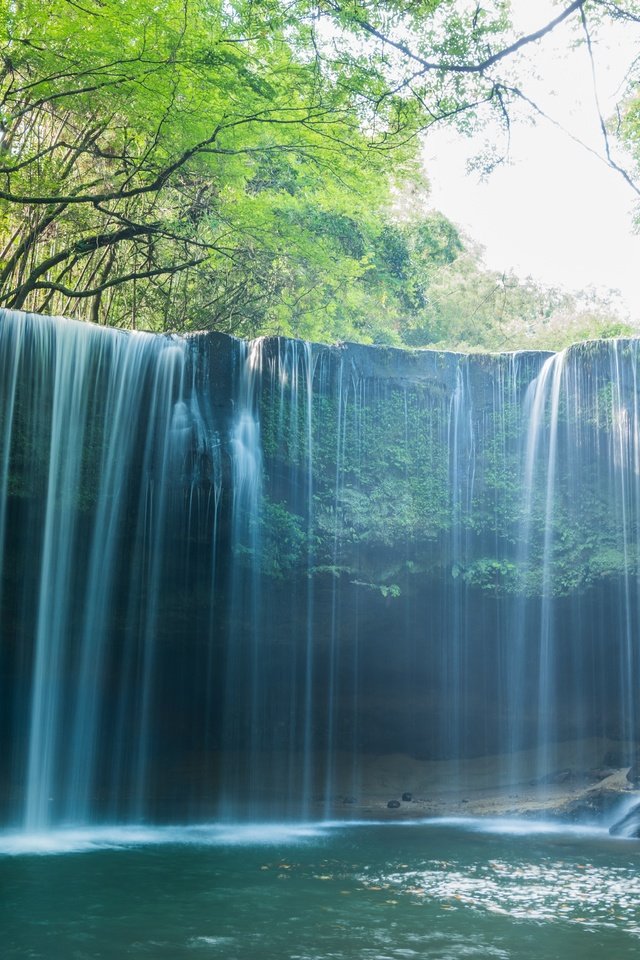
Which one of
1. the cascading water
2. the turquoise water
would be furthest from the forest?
the turquoise water

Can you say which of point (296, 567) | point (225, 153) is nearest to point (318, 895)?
point (296, 567)

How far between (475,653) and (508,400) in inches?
152

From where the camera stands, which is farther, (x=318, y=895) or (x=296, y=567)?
(x=296, y=567)

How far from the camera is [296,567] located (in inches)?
494

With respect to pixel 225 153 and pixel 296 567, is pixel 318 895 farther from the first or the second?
pixel 225 153

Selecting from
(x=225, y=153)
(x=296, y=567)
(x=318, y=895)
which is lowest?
(x=318, y=895)

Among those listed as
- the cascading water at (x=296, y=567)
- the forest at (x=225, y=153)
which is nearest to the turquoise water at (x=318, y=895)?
the cascading water at (x=296, y=567)

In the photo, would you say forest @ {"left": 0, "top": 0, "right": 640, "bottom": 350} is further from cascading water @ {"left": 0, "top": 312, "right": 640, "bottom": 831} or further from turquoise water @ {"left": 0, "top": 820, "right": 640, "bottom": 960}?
turquoise water @ {"left": 0, "top": 820, "right": 640, "bottom": 960}

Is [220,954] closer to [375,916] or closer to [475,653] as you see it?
[375,916]

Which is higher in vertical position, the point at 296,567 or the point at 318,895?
the point at 296,567

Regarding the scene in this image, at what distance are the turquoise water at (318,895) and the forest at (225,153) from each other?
5195mm

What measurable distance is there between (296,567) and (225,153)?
563 centimetres

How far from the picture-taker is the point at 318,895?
23.8 feet

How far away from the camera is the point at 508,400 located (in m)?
13.7
